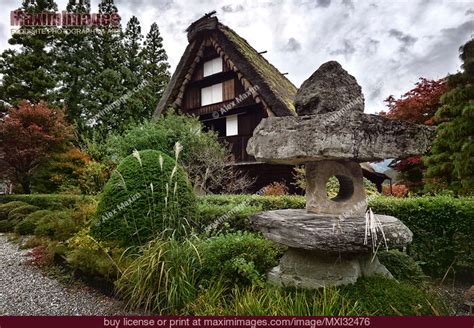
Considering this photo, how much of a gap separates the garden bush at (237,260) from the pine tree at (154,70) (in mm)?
16813

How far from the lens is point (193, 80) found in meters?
13.6

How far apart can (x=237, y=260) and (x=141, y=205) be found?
170 centimetres

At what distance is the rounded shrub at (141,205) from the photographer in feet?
13.0

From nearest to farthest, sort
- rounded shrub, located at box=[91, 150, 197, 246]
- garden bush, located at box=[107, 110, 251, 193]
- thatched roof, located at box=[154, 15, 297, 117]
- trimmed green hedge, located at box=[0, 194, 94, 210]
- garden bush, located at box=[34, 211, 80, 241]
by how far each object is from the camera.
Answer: rounded shrub, located at box=[91, 150, 197, 246] → garden bush, located at box=[34, 211, 80, 241] → trimmed green hedge, located at box=[0, 194, 94, 210] → garden bush, located at box=[107, 110, 251, 193] → thatched roof, located at box=[154, 15, 297, 117]

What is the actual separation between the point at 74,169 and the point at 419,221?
43.1ft

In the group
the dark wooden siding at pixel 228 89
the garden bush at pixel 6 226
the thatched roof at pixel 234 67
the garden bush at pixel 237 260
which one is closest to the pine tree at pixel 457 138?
the thatched roof at pixel 234 67

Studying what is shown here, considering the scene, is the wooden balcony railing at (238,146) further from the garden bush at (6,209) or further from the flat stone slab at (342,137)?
the flat stone slab at (342,137)

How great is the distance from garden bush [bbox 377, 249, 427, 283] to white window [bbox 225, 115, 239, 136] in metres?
9.39

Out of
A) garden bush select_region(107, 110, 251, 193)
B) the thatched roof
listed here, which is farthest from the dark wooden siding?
garden bush select_region(107, 110, 251, 193)

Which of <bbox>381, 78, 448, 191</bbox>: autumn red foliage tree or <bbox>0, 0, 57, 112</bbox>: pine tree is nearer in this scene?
<bbox>381, 78, 448, 191</bbox>: autumn red foliage tree

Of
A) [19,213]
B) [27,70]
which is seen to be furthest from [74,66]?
[19,213]

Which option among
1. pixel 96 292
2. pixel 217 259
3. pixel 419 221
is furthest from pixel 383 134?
pixel 96 292

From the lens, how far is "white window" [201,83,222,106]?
42.4 ft

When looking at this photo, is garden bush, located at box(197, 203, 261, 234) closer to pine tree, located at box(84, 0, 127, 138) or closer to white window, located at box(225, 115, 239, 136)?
white window, located at box(225, 115, 239, 136)
